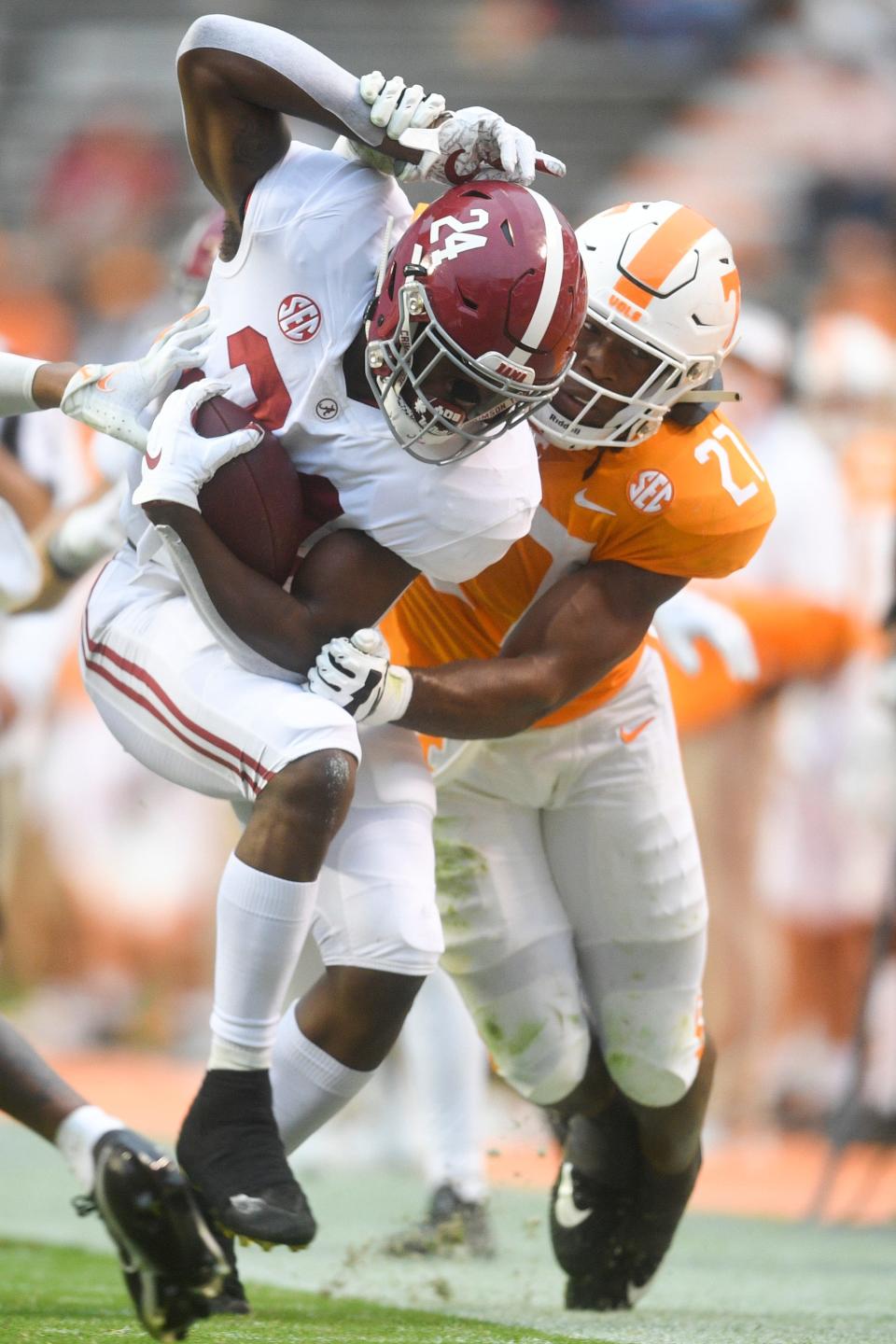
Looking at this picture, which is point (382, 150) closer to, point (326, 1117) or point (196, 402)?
point (196, 402)

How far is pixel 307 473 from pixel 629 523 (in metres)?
0.56

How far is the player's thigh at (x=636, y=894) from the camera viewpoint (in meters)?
3.40

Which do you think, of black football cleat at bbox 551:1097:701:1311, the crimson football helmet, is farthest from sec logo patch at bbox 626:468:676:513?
black football cleat at bbox 551:1097:701:1311

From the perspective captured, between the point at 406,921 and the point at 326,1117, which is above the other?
the point at 406,921

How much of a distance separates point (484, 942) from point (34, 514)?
6.10 feet

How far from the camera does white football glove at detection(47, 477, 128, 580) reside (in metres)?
4.21

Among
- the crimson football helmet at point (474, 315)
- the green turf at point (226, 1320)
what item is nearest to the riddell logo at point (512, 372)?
the crimson football helmet at point (474, 315)

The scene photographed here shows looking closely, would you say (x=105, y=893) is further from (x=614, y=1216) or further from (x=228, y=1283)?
(x=228, y=1283)

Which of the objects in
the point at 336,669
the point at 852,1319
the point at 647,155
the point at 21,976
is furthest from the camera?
the point at 647,155

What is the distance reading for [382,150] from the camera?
2900 millimetres

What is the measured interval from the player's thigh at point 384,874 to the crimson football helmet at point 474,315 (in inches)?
20.4

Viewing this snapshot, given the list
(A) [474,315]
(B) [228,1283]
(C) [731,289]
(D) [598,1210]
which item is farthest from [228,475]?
(D) [598,1210]

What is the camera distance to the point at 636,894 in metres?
3.39

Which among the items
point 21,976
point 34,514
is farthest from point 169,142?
point 34,514
